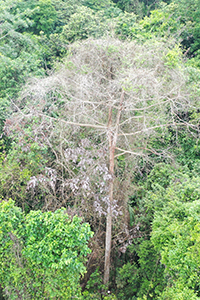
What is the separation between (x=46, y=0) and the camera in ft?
34.3

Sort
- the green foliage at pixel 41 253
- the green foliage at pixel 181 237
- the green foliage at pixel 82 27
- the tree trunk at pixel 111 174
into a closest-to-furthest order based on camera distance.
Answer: the green foliage at pixel 181 237 → the green foliage at pixel 41 253 → the tree trunk at pixel 111 174 → the green foliage at pixel 82 27

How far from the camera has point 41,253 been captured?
3.42m

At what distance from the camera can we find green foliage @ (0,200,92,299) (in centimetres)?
334

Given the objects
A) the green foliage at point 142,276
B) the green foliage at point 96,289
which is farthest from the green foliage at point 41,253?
the green foliage at point 142,276

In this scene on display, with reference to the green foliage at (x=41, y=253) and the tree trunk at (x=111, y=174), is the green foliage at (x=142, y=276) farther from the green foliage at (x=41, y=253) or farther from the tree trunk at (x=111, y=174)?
the green foliage at (x=41, y=253)

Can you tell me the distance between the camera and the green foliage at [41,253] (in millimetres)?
3338

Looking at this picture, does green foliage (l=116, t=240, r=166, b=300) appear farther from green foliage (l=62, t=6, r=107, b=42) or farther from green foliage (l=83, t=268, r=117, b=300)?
green foliage (l=62, t=6, r=107, b=42)

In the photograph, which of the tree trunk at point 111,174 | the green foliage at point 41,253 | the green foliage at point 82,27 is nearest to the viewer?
the green foliage at point 41,253

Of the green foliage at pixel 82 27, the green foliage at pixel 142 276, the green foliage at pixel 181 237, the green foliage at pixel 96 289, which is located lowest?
the green foliage at pixel 96 289

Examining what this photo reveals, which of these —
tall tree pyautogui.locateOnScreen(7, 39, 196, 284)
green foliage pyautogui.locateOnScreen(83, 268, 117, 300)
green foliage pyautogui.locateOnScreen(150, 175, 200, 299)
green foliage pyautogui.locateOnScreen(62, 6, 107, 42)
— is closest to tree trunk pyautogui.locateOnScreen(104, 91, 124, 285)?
tall tree pyautogui.locateOnScreen(7, 39, 196, 284)

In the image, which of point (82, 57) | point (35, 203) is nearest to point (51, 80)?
point (82, 57)

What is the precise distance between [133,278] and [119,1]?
13.3 m

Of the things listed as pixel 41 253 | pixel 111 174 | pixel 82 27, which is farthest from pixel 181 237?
pixel 82 27

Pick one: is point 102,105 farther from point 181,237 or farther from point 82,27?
point 82,27
